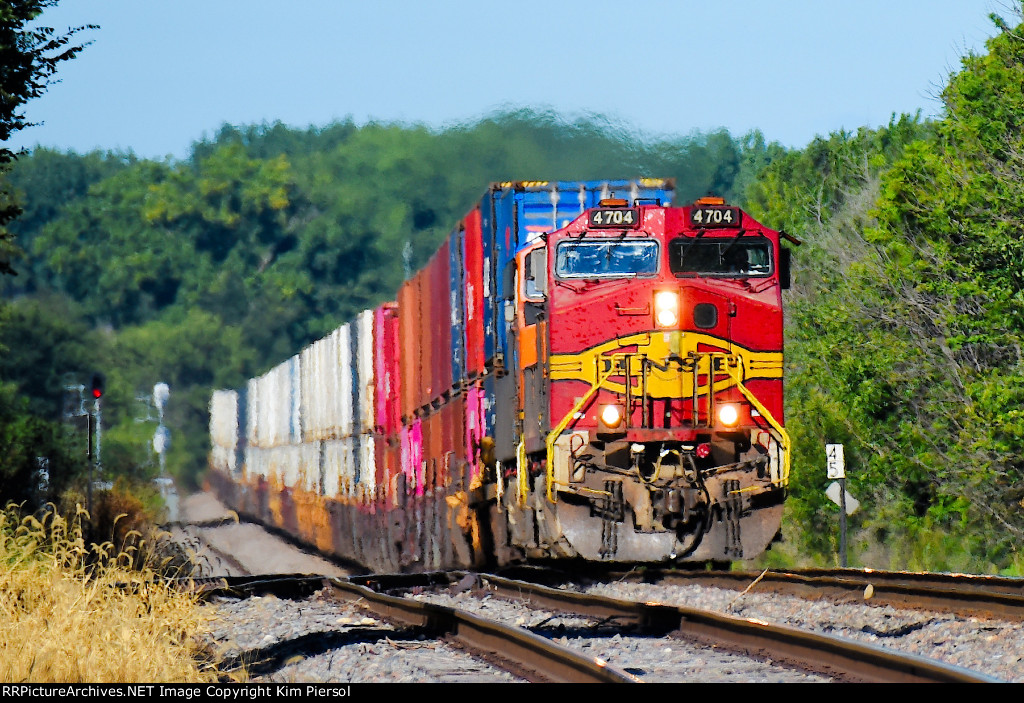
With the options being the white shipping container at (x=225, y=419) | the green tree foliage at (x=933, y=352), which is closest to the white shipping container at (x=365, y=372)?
the green tree foliage at (x=933, y=352)

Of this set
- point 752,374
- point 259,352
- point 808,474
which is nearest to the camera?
point 752,374

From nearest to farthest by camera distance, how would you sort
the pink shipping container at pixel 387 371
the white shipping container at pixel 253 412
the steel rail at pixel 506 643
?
the steel rail at pixel 506 643 → the pink shipping container at pixel 387 371 → the white shipping container at pixel 253 412

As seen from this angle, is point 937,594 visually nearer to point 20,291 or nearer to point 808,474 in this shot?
point 808,474

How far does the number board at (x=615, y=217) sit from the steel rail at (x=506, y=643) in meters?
3.94

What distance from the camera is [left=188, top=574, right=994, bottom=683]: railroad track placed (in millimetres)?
7520

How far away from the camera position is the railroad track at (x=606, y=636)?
24.7 ft

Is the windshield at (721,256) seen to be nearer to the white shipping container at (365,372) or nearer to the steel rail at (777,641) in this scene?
the steel rail at (777,641)

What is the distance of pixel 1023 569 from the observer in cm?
1795

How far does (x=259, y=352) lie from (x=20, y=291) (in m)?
22.2

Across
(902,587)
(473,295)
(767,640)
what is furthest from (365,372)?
(767,640)

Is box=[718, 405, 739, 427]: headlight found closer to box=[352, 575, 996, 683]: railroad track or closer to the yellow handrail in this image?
the yellow handrail

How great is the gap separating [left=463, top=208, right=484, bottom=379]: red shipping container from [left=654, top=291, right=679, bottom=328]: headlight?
11.8ft

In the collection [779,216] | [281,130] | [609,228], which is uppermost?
[281,130]

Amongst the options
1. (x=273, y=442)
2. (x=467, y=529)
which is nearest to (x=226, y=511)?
(x=273, y=442)
